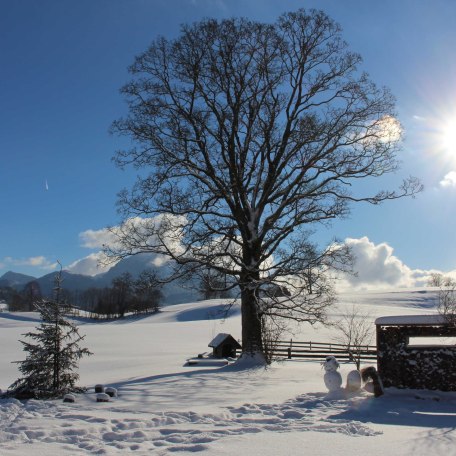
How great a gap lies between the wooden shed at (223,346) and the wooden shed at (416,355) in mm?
15204

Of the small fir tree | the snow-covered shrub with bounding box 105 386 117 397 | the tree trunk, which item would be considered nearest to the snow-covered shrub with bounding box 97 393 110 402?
the snow-covered shrub with bounding box 105 386 117 397

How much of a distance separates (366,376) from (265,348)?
269 inches

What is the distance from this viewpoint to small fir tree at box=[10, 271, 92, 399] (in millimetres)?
11641

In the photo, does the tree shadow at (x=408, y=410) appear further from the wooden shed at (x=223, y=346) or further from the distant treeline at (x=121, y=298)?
the wooden shed at (x=223, y=346)

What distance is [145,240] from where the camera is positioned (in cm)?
1764

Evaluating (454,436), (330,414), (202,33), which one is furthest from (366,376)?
(202,33)

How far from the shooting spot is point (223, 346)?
87.4 feet

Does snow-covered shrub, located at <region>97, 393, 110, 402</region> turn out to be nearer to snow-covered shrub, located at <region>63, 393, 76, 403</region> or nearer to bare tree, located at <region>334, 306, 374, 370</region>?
snow-covered shrub, located at <region>63, 393, 76, 403</region>

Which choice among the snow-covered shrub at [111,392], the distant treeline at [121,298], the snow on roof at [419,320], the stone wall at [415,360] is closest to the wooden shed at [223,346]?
the distant treeline at [121,298]

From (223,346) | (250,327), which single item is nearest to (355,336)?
(223,346)

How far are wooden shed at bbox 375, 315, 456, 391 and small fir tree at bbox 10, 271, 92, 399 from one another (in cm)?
742

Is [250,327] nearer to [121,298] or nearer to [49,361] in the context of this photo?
[49,361]

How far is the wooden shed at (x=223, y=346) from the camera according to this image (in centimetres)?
2642

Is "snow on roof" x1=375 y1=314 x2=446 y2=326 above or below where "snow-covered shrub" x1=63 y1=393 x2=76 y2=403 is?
above
